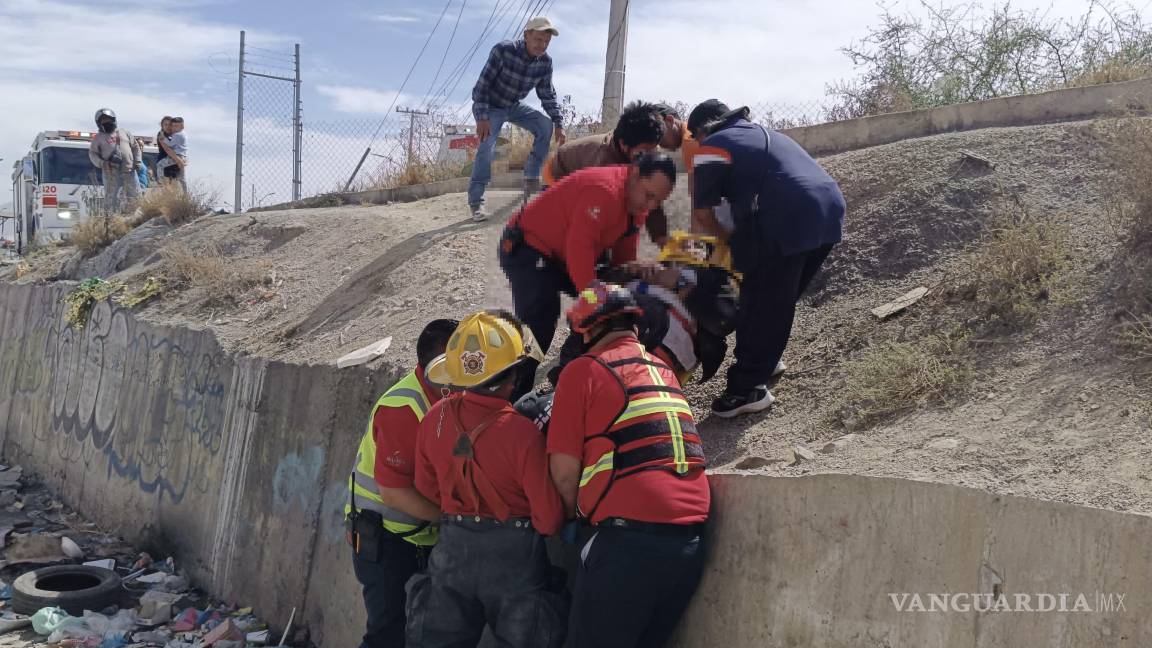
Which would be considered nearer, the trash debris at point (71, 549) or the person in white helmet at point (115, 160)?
the trash debris at point (71, 549)

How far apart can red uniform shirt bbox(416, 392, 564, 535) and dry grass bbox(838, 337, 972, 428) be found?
143cm

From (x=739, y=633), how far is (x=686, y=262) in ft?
5.74

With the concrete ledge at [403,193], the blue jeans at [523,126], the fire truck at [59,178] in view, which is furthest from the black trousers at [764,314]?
the fire truck at [59,178]

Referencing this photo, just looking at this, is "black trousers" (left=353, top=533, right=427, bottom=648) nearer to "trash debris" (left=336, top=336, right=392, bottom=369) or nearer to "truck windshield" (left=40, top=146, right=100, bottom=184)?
"trash debris" (left=336, top=336, right=392, bottom=369)

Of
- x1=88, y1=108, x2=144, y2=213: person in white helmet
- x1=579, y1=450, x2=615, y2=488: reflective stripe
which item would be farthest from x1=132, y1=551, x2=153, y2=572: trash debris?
x1=88, y1=108, x2=144, y2=213: person in white helmet

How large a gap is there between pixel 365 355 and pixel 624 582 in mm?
3662

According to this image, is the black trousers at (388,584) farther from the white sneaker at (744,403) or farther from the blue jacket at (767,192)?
the blue jacket at (767,192)

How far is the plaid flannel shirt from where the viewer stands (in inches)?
340

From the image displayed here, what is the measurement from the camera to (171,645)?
6.87 metres

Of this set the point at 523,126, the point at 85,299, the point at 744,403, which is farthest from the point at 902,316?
the point at 85,299

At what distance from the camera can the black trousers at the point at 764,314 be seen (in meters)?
4.68

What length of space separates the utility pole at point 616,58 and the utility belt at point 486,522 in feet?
26.0

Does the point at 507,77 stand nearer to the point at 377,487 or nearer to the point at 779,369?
the point at 779,369

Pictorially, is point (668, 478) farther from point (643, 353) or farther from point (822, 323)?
point (822, 323)
